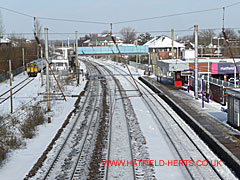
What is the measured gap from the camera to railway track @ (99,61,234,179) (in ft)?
39.0

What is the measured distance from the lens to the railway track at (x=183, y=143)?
11893mm

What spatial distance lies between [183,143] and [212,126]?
293 cm

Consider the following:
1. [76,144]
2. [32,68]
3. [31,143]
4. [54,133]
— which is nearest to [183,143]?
[76,144]

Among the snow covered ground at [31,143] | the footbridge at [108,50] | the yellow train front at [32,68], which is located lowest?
the snow covered ground at [31,143]

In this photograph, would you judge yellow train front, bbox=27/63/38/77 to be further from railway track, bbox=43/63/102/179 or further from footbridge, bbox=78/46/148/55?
railway track, bbox=43/63/102/179

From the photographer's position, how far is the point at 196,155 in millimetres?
13977

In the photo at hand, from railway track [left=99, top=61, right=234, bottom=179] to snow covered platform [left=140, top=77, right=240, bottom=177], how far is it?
56 centimetres

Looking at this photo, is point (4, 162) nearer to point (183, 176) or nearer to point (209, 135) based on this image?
point (183, 176)

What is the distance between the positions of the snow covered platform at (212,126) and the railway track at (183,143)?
1.82ft

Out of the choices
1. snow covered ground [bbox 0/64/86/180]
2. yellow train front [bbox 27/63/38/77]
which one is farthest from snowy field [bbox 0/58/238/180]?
yellow train front [bbox 27/63/38/77]

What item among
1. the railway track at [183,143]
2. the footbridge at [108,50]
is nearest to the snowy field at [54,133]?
the railway track at [183,143]

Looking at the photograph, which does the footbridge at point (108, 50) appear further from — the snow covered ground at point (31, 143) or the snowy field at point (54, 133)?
the snowy field at point (54, 133)

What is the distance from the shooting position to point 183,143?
52.1 feet

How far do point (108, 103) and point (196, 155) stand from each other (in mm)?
15149
